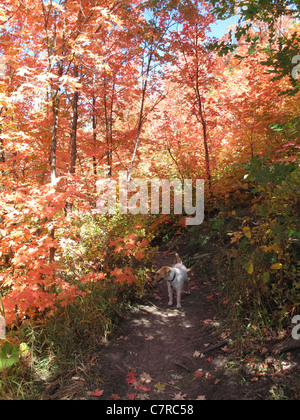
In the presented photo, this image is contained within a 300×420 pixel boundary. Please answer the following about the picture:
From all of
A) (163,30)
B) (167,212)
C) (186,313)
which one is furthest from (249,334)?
(163,30)

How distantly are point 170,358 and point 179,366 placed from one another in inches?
6.9

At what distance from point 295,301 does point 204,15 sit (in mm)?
7277

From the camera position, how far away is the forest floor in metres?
2.54

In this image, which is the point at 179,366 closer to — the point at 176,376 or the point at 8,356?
the point at 176,376

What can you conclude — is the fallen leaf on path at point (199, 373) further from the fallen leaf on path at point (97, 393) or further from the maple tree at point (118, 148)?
the fallen leaf on path at point (97, 393)

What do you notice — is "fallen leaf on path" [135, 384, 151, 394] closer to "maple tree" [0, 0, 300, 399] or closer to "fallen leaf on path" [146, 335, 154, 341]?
"maple tree" [0, 0, 300, 399]

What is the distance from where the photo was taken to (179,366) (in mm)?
3154

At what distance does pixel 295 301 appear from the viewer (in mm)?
2969

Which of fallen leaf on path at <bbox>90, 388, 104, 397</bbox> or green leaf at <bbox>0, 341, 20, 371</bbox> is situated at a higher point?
green leaf at <bbox>0, 341, 20, 371</bbox>

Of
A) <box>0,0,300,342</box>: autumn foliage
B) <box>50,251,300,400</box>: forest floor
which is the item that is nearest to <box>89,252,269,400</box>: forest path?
<box>50,251,300,400</box>: forest floor

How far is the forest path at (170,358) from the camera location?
268 centimetres

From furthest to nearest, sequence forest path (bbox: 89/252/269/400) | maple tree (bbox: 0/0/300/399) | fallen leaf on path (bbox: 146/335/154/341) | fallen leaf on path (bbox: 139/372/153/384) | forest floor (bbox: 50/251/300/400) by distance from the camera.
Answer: fallen leaf on path (bbox: 146/335/154/341) < maple tree (bbox: 0/0/300/399) < fallen leaf on path (bbox: 139/372/153/384) < forest path (bbox: 89/252/269/400) < forest floor (bbox: 50/251/300/400)

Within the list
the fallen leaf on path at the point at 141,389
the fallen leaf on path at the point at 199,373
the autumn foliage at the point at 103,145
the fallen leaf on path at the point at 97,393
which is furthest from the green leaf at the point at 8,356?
the fallen leaf on path at the point at 199,373

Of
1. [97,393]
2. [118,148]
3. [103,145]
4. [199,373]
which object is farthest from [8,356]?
[118,148]
